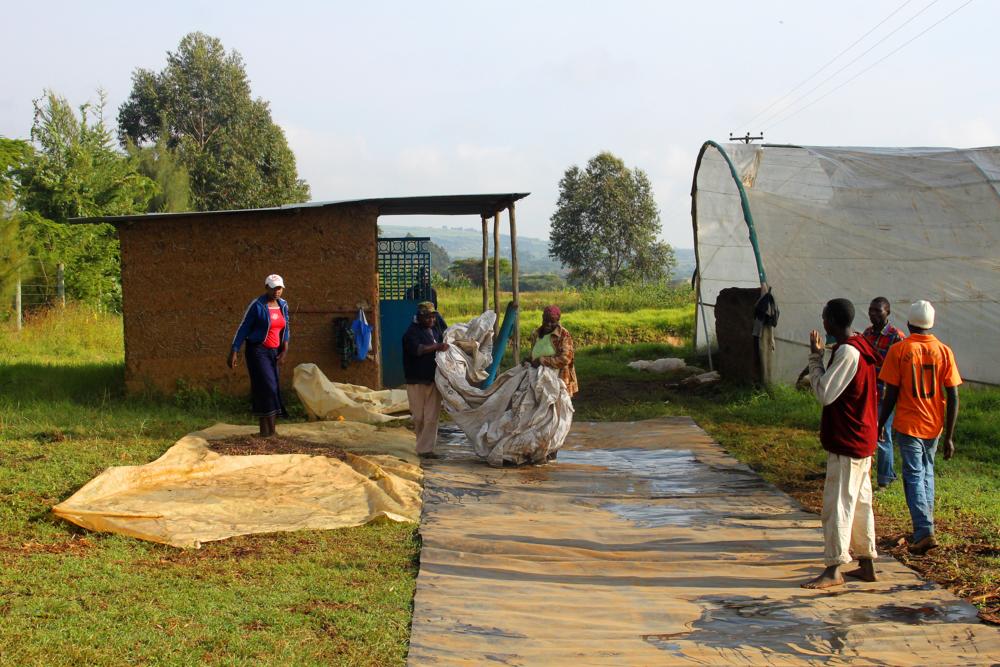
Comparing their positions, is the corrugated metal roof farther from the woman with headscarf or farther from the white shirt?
the white shirt

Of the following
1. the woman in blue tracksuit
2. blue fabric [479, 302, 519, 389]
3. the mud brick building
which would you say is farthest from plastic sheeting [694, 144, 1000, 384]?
the woman in blue tracksuit

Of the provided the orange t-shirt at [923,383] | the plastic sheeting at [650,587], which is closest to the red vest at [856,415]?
the plastic sheeting at [650,587]

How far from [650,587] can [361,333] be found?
684cm

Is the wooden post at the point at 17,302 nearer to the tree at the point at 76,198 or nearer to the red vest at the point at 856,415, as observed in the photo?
the tree at the point at 76,198

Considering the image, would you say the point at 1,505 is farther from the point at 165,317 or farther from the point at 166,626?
→ the point at 165,317

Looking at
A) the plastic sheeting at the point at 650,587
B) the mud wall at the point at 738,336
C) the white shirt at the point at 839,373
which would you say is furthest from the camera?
the mud wall at the point at 738,336

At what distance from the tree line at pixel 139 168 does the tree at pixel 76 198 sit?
0.03 meters

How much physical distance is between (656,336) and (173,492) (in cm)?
1501

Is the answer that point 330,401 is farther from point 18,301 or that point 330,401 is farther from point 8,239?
point 8,239

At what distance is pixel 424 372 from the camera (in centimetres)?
907

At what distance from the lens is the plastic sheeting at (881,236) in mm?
12469

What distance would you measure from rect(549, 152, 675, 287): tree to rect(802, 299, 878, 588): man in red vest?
3767 cm

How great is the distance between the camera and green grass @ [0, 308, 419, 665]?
4.13 meters

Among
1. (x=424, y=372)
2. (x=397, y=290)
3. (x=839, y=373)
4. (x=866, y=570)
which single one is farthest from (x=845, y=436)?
(x=397, y=290)
